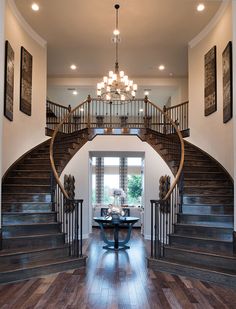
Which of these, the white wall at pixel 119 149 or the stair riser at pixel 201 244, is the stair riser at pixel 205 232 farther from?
the white wall at pixel 119 149

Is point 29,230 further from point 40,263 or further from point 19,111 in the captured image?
point 19,111

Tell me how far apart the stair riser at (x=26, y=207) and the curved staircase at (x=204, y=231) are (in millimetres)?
2194

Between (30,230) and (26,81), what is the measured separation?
4.32m

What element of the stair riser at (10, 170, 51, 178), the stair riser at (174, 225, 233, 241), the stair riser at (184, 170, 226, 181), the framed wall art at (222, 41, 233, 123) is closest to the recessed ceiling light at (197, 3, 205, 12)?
the framed wall art at (222, 41, 233, 123)

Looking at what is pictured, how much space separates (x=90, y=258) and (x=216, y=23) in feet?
20.8

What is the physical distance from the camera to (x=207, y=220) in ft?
18.9

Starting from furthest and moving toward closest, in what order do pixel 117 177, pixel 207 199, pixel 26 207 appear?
1. pixel 117 177
2. pixel 207 199
3. pixel 26 207

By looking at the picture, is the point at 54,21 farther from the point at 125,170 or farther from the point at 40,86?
the point at 125,170

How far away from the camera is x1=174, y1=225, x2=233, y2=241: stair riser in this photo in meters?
5.26

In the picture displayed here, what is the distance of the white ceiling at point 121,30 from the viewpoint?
7.38 metres

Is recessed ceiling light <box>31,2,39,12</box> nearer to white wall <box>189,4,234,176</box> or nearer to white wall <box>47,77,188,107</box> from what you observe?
white wall <box>189,4,234,176</box>

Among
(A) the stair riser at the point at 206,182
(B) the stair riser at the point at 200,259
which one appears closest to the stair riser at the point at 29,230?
(B) the stair riser at the point at 200,259

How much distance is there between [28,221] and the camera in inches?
224

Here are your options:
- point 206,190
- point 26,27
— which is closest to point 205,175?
point 206,190
